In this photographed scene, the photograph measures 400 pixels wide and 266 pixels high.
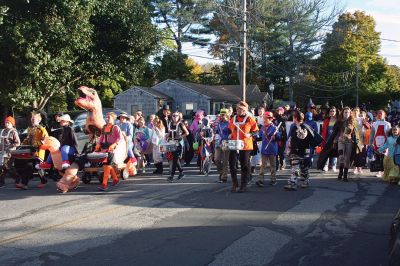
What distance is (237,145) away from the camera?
33.0 feet

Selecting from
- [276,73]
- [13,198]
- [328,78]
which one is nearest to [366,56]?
[328,78]

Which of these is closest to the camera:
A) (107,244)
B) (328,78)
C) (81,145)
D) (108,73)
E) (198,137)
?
(107,244)

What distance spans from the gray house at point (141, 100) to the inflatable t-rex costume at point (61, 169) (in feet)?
103

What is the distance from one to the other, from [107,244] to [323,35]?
5055cm

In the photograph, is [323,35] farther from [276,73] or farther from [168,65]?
[168,65]

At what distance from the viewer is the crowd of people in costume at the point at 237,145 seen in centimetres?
1051

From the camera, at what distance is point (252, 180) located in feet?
39.9

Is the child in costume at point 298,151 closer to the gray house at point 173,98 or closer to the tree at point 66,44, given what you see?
the tree at point 66,44

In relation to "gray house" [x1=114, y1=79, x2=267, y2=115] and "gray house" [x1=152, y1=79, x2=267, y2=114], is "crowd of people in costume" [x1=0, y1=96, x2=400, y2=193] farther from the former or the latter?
"gray house" [x1=152, y1=79, x2=267, y2=114]

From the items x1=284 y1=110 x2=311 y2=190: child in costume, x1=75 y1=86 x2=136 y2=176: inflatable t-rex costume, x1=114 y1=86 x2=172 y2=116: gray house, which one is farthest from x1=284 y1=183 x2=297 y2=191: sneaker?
x1=114 y1=86 x2=172 y2=116: gray house

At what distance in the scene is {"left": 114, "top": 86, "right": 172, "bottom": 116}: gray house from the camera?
4278 cm

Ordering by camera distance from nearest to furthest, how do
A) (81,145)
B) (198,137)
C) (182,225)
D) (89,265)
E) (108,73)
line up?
(89,265) → (182,225) → (198,137) → (81,145) → (108,73)

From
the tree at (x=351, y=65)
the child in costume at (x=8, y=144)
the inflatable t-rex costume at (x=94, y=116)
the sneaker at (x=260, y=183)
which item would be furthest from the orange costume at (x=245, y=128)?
the tree at (x=351, y=65)

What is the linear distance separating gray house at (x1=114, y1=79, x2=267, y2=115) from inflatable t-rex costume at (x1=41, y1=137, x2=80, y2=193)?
31.2 m
